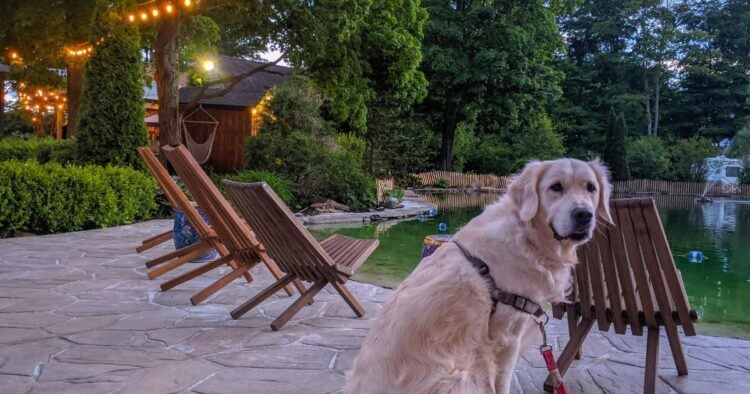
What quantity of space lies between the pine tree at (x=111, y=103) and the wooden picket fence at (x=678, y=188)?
2787cm

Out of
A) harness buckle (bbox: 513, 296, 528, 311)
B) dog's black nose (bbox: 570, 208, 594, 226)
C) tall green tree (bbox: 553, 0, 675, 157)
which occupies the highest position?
tall green tree (bbox: 553, 0, 675, 157)

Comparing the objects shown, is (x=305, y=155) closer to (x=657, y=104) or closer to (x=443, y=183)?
(x=443, y=183)

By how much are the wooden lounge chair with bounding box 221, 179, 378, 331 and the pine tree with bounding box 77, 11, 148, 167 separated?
8.30 m

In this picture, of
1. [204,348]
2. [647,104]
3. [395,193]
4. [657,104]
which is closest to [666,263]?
[204,348]

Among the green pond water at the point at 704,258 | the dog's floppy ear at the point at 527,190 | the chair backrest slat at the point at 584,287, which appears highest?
→ the dog's floppy ear at the point at 527,190

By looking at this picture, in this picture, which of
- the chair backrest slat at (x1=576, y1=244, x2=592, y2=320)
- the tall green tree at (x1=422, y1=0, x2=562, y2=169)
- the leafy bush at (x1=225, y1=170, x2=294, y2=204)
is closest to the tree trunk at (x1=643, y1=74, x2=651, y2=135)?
the tall green tree at (x1=422, y1=0, x2=562, y2=169)

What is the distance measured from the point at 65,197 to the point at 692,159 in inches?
1352

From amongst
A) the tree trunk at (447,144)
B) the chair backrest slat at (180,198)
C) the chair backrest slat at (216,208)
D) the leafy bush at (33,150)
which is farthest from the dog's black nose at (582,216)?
the tree trunk at (447,144)

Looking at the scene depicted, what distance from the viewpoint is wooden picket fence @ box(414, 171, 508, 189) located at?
27.1 m

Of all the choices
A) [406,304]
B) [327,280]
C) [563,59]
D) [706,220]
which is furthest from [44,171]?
[563,59]

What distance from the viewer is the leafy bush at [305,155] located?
45.1 ft

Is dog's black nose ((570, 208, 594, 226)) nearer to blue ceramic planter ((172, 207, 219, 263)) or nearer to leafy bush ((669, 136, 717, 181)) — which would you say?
blue ceramic planter ((172, 207, 219, 263))

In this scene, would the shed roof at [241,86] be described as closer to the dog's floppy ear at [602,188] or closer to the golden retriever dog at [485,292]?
the dog's floppy ear at [602,188]

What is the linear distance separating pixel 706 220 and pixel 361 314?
1529 centimetres
